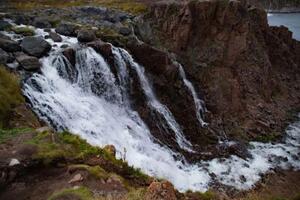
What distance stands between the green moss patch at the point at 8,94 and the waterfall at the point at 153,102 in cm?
985

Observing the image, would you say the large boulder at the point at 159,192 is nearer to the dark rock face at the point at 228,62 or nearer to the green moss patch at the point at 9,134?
the green moss patch at the point at 9,134

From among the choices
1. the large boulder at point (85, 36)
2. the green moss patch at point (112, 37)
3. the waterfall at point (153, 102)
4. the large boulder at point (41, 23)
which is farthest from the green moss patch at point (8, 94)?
the large boulder at point (41, 23)

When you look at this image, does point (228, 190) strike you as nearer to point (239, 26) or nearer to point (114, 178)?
point (114, 178)

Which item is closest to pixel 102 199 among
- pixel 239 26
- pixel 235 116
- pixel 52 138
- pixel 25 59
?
pixel 52 138

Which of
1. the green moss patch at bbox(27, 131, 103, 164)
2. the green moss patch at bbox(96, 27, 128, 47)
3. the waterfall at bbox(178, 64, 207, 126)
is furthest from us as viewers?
the green moss patch at bbox(96, 27, 128, 47)

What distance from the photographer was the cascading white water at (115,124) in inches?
Answer: 834

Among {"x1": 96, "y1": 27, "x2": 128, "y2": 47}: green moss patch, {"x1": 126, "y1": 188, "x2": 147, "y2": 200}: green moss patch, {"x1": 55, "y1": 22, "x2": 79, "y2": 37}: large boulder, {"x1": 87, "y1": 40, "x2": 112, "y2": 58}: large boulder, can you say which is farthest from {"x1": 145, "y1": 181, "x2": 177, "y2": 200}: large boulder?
{"x1": 55, "y1": 22, "x2": 79, "y2": 37}: large boulder

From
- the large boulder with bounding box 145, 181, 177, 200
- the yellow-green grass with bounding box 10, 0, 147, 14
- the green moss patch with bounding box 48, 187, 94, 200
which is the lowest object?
the yellow-green grass with bounding box 10, 0, 147, 14

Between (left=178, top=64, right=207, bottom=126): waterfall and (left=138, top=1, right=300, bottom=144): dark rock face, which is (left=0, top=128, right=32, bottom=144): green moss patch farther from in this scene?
(left=178, top=64, right=207, bottom=126): waterfall

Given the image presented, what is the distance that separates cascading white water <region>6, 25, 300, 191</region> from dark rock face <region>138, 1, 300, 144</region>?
386cm

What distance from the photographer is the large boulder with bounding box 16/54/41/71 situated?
73.6 ft

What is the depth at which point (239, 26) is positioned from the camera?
34.3 metres

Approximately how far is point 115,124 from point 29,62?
6696 mm

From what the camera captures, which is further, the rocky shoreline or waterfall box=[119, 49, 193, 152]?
waterfall box=[119, 49, 193, 152]
